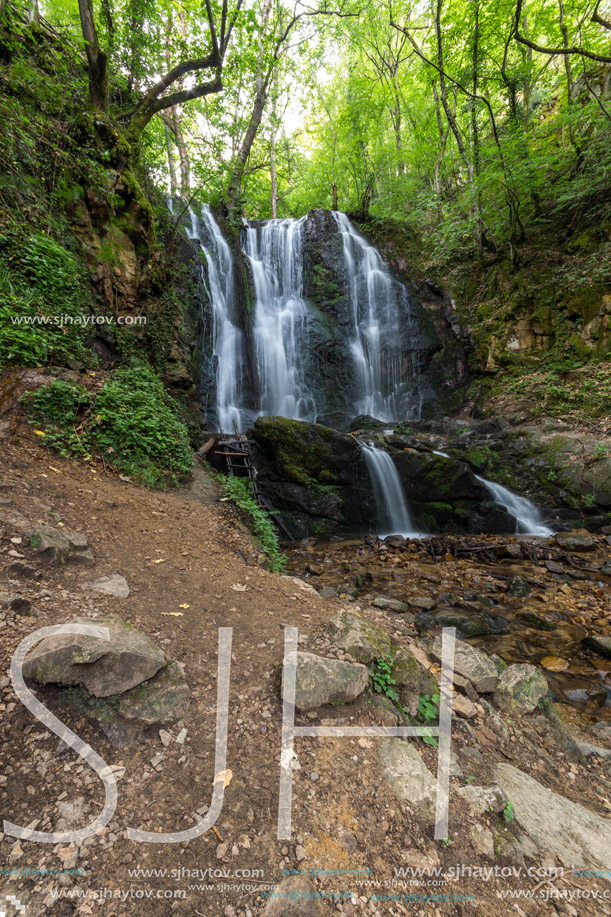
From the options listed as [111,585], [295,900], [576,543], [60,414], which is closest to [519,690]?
[295,900]

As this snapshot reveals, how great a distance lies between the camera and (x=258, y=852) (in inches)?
51.9

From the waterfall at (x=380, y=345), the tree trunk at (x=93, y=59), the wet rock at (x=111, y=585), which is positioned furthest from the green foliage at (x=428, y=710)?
the waterfall at (x=380, y=345)

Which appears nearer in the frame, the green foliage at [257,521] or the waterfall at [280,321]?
the green foliage at [257,521]

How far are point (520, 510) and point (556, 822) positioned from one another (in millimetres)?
7629

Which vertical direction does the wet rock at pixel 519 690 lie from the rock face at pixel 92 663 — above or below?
below

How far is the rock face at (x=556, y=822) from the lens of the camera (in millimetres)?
1609

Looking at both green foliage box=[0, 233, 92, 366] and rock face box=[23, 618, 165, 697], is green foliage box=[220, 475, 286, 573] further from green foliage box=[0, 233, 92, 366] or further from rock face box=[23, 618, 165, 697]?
green foliage box=[0, 233, 92, 366]

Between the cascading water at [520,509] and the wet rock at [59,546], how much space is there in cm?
772

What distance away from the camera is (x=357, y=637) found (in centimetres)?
259

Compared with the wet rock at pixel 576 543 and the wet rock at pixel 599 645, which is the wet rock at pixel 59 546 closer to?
the wet rock at pixel 599 645

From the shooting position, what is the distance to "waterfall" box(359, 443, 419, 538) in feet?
27.1

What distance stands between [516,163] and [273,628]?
13.5m

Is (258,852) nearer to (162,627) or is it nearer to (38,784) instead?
(38,784)

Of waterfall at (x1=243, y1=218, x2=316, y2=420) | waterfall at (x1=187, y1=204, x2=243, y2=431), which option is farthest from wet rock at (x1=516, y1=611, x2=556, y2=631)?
waterfall at (x1=243, y1=218, x2=316, y2=420)
